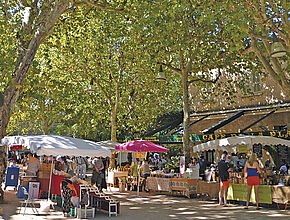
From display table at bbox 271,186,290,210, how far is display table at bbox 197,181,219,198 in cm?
241

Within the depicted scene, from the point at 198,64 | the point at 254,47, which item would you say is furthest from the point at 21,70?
the point at 198,64

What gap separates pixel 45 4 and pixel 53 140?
491cm

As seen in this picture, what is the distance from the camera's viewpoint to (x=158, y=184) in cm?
1506

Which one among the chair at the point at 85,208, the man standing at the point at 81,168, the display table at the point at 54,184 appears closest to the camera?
the chair at the point at 85,208

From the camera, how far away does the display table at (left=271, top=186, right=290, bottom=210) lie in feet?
34.7

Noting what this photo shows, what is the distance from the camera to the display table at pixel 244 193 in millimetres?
11000

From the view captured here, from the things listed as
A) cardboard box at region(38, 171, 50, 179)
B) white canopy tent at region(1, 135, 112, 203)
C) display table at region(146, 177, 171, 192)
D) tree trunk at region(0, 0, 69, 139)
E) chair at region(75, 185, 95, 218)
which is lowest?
chair at region(75, 185, 95, 218)

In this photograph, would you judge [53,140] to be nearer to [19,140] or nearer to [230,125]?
[19,140]

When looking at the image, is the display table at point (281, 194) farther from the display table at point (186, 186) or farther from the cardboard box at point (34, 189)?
the cardboard box at point (34, 189)

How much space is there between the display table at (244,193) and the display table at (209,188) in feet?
2.18

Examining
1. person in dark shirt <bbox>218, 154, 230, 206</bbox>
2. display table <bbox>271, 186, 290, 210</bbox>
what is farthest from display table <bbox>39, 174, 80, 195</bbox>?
display table <bbox>271, 186, 290, 210</bbox>

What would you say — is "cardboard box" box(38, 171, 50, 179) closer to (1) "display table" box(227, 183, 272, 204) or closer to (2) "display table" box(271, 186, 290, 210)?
(1) "display table" box(227, 183, 272, 204)

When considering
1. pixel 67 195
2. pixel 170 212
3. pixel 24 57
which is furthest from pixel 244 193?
pixel 24 57

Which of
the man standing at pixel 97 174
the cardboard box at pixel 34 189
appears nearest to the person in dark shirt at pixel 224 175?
the man standing at pixel 97 174
